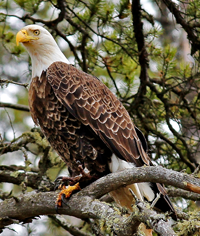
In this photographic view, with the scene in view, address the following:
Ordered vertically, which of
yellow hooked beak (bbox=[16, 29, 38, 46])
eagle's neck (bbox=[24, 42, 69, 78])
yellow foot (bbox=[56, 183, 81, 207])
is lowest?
yellow foot (bbox=[56, 183, 81, 207])

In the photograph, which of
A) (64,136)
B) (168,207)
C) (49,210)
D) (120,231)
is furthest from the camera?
(64,136)

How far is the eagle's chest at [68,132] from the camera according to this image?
4.09 m

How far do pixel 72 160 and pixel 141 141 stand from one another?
0.84m

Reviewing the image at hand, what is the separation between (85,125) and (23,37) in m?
1.28

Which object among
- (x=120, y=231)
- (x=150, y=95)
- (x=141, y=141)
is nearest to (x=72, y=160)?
(x=141, y=141)

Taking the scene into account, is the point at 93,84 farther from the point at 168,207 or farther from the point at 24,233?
the point at 24,233

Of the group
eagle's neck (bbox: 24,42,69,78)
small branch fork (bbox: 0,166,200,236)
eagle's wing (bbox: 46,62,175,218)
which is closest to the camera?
small branch fork (bbox: 0,166,200,236)

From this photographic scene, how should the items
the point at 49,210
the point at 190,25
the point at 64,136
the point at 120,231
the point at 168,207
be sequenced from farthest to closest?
the point at 190,25 → the point at 64,136 → the point at 168,207 → the point at 49,210 → the point at 120,231

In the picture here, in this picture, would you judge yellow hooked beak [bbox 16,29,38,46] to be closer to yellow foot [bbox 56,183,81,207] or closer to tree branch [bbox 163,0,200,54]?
tree branch [bbox 163,0,200,54]

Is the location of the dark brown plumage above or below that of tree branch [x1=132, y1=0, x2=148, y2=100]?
below

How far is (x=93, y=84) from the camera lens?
173 inches

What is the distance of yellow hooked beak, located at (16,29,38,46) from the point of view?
4.36m

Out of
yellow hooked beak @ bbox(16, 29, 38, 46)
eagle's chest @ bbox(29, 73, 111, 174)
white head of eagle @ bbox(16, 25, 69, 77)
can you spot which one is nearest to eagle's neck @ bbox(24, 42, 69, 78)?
white head of eagle @ bbox(16, 25, 69, 77)

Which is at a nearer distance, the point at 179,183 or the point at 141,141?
the point at 179,183
